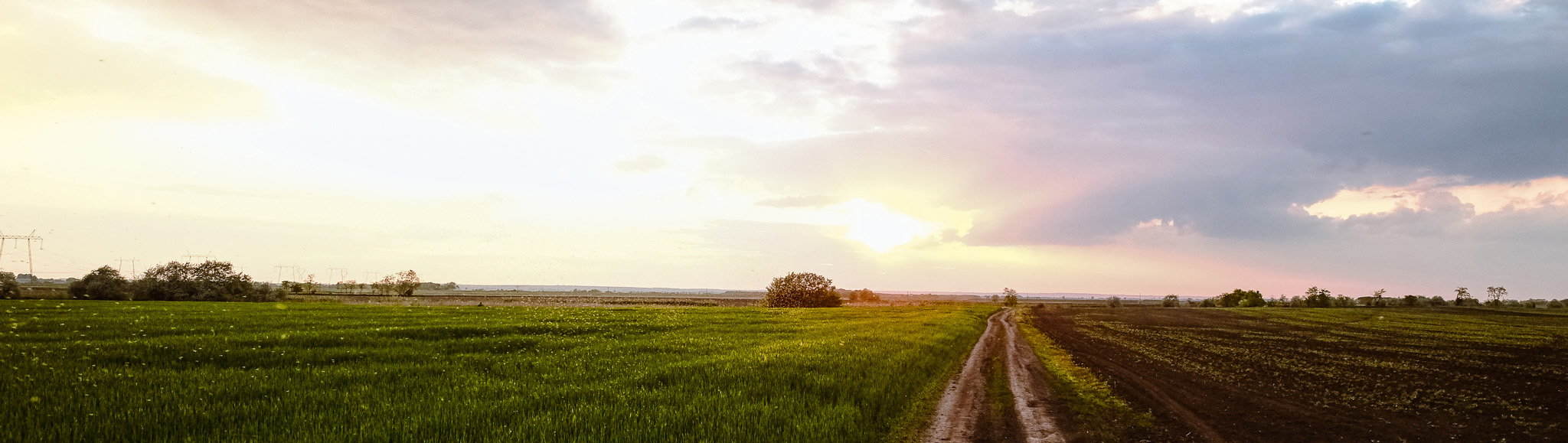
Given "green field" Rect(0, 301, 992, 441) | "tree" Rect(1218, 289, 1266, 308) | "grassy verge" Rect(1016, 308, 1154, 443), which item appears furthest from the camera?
"tree" Rect(1218, 289, 1266, 308)

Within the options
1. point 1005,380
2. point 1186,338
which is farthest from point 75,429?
point 1186,338

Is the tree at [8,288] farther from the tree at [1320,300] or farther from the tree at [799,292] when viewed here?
the tree at [1320,300]

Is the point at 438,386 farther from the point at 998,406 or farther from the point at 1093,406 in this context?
the point at 1093,406

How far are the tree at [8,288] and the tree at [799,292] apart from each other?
289 feet

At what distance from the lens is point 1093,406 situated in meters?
14.4

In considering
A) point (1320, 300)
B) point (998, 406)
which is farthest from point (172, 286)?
point (1320, 300)

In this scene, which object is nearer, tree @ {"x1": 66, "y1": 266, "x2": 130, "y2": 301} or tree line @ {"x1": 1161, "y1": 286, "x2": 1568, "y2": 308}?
tree @ {"x1": 66, "y1": 266, "x2": 130, "y2": 301}

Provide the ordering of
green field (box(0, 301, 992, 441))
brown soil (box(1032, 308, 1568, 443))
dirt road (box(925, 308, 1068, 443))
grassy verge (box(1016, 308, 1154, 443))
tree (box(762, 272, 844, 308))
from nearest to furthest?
1. green field (box(0, 301, 992, 441))
2. dirt road (box(925, 308, 1068, 443))
3. brown soil (box(1032, 308, 1568, 443))
4. grassy verge (box(1016, 308, 1154, 443))
5. tree (box(762, 272, 844, 308))

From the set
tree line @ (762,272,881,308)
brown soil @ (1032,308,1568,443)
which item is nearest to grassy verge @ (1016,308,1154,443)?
brown soil @ (1032,308,1568,443)

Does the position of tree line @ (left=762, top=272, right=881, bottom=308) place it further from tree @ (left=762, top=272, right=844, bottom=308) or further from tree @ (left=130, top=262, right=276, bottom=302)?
tree @ (left=130, top=262, right=276, bottom=302)

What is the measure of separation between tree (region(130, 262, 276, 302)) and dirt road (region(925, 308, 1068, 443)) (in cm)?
9187

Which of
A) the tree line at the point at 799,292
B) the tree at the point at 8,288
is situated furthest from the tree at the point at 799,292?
the tree at the point at 8,288

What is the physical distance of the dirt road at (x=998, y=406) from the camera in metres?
11.4

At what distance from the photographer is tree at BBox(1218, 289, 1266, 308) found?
172m
